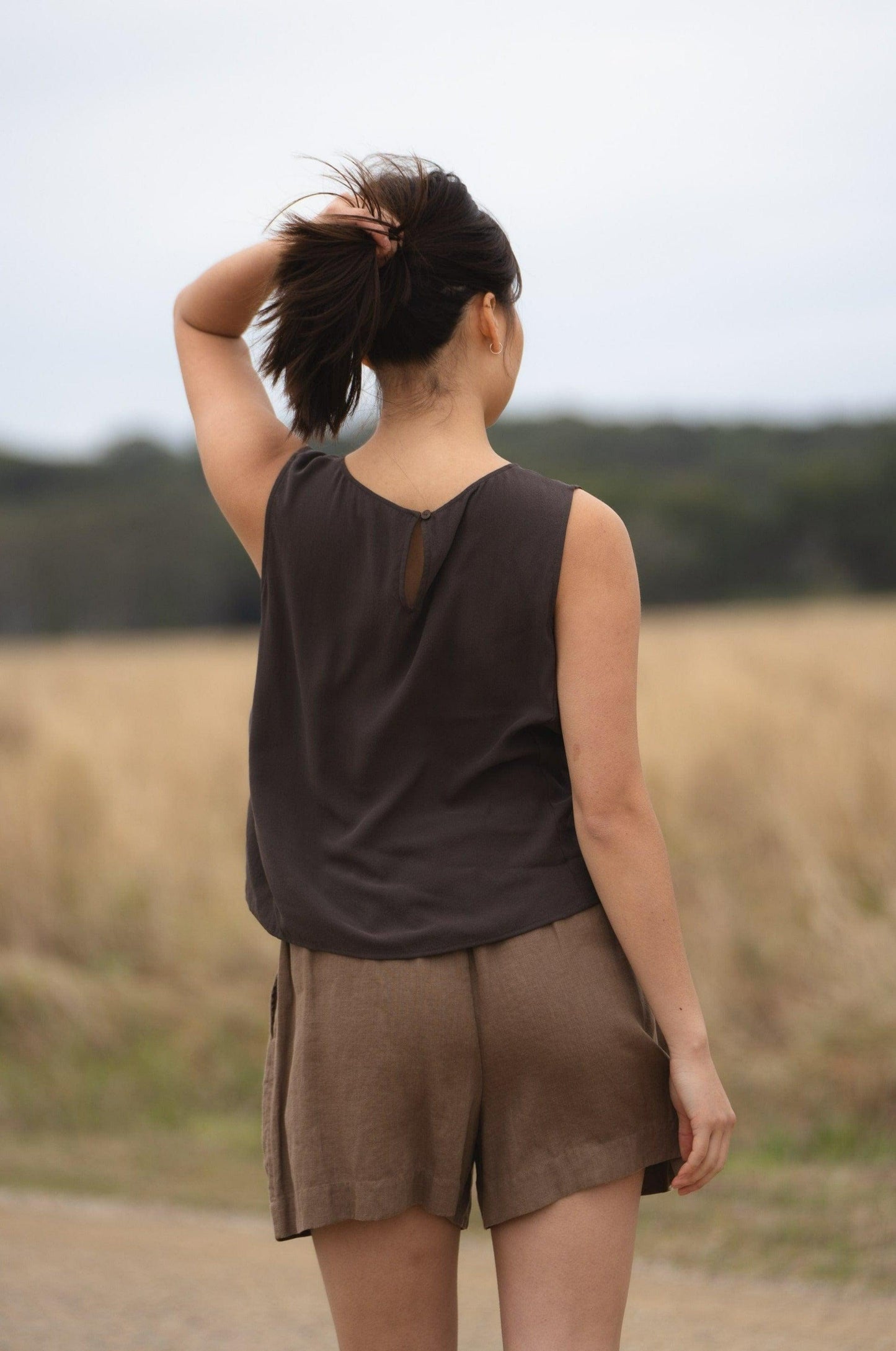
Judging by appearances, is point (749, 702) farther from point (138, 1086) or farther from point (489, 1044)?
point (489, 1044)

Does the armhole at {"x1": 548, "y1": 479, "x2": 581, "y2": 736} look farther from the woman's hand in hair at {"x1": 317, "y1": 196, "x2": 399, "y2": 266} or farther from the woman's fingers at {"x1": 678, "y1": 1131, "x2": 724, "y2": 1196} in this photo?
the woman's fingers at {"x1": 678, "y1": 1131, "x2": 724, "y2": 1196}

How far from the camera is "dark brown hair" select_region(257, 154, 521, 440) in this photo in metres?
1.48

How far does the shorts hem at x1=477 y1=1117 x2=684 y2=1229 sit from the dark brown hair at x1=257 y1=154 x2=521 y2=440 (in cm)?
86

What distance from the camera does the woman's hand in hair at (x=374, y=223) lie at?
148cm

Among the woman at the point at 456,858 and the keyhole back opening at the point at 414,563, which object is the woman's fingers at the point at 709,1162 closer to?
the woman at the point at 456,858

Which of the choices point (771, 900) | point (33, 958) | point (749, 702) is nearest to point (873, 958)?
point (771, 900)

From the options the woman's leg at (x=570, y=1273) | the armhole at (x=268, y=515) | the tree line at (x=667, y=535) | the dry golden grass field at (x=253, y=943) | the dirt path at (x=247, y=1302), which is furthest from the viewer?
the tree line at (x=667, y=535)

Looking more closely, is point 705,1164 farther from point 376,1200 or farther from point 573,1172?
point 376,1200

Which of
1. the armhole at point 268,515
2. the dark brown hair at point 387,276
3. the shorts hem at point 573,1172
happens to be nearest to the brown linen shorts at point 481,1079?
the shorts hem at point 573,1172

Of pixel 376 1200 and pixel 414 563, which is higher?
pixel 414 563

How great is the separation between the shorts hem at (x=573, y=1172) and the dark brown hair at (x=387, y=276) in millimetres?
857

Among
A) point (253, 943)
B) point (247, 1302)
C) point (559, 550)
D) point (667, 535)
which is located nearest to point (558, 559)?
point (559, 550)

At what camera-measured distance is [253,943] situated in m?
6.18

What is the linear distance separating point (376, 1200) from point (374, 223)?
40.6 inches
